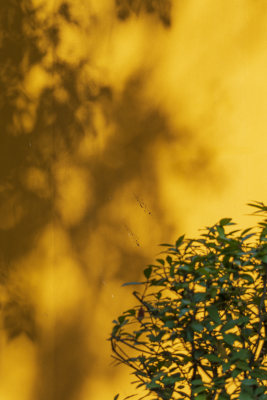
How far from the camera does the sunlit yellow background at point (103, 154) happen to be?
4750 millimetres

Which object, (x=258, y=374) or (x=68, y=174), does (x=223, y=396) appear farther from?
(x=68, y=174)

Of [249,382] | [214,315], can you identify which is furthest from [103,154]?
[249,382]

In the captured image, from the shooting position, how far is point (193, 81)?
4824mm

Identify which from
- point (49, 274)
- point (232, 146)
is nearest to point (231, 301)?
point (232, 146)

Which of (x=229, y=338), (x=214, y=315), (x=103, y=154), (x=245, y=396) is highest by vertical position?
(x=103, y=154)

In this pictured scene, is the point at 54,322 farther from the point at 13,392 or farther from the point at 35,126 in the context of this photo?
the point at 35,126

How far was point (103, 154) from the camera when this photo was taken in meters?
5.01

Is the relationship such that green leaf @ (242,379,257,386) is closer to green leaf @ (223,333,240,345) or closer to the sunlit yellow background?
green leaf @ (223,333,240,345)

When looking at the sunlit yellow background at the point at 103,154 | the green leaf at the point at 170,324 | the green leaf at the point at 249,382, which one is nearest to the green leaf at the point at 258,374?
the green leaf at the point at 249,382

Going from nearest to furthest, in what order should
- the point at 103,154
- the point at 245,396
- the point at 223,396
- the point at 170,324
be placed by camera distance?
the point at 245,396, the point at 223,396, the point at 170,324, the point at 103,154

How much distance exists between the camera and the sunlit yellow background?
15.6 feet

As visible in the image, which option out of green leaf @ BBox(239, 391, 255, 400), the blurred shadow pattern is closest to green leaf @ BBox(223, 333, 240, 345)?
green leaf @ BBox(239, 391, 255, 400)

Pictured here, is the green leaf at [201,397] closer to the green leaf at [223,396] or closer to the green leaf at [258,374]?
the green leaf at [223,396]

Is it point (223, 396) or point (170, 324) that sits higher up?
point (170, 324)
